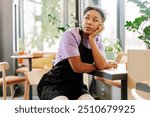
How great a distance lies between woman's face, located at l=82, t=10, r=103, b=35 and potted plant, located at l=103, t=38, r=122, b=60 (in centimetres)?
167

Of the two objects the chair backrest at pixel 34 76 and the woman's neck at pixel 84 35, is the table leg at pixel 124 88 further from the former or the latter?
the chair backrest at pixel 34 76

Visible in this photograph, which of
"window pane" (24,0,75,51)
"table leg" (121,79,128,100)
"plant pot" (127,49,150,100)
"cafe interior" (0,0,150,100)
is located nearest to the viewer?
"plant pot" (127,49,150,100)

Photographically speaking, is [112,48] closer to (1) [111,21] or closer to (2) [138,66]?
(1) [111,21]

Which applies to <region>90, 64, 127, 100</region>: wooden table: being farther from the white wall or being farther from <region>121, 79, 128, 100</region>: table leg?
the white wall

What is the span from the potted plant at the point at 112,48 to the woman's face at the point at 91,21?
1.67m

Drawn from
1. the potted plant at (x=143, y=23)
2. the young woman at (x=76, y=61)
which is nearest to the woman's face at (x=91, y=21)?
the young woman at (x=76, y=61)

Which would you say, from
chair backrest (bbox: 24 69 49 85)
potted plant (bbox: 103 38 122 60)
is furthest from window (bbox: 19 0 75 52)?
chair backrest (bbox: 24 69 49 85)

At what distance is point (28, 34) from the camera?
416 centimetres

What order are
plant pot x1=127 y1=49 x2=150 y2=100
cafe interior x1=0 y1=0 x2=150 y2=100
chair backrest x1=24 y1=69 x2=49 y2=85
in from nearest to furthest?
plant pot x1=127 y1=49 x2=150 y2=100 → chair backrest x1=24 y1=69 x2=49 y2=85 → cafe interior x1=0 y1=0 x2=150 y2=100

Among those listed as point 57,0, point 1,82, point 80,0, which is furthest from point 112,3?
point 1,82

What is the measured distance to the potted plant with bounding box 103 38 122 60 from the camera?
9.84 feet

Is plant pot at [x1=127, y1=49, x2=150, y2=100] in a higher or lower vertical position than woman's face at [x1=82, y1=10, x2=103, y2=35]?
lower

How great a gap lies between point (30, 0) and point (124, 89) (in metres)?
3.21

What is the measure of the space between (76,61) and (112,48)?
6.05 ft
